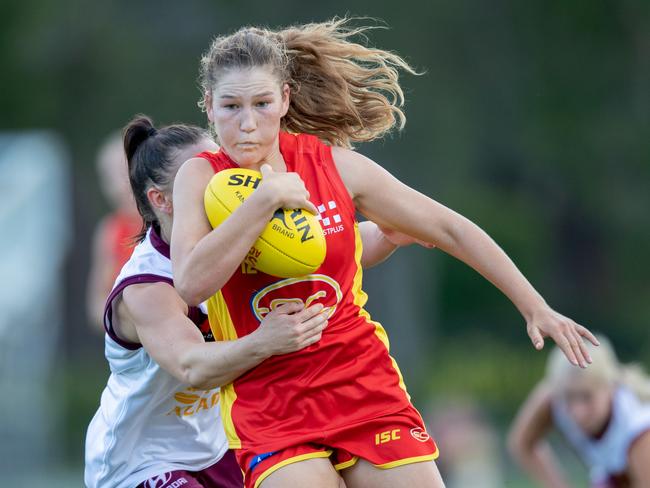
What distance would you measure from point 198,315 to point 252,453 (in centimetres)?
63

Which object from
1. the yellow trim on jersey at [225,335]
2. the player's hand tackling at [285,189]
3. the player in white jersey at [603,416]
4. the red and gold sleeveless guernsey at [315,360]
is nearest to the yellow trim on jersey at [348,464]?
the red and gold sleeveless guernsey at [315,360]

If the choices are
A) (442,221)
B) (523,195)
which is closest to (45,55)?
(523,195)

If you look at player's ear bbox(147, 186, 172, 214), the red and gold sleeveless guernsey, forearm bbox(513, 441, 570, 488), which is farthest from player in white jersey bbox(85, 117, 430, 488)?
forearm bbox(513, 441, 570, 488)

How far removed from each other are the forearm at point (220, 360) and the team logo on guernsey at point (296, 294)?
0.44 ft

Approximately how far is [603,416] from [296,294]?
10.0ft

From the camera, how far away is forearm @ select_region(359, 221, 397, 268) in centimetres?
454

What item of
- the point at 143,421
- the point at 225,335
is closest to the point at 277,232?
the point at 225,335

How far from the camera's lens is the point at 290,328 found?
12.5ft

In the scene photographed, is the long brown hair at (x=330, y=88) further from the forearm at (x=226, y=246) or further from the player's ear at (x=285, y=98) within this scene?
the forearm at (x=226, y=246)

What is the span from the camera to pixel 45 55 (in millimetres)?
20453

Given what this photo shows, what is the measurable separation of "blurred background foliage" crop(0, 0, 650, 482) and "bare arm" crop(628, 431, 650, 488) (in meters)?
11.5

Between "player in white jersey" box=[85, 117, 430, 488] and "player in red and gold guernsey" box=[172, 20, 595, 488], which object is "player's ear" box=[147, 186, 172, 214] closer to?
"player in white jersey" box=[85, 117, 430, 488]

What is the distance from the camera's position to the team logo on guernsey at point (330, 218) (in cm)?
390

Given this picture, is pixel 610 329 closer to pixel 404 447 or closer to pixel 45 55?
pixel 45 55
